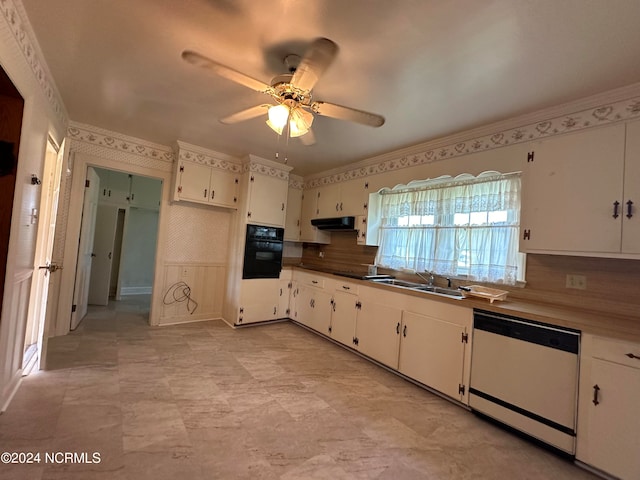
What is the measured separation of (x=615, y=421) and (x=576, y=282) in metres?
0.97

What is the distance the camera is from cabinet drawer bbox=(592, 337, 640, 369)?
1.58 m

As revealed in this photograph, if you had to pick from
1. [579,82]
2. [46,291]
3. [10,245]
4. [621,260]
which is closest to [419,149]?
[579,82]

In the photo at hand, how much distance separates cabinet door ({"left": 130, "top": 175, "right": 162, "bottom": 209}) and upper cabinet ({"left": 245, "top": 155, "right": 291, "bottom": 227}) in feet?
→ 8.80

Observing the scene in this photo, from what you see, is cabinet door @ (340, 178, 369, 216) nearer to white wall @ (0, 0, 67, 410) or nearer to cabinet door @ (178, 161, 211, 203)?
cabinet door @ (178, 161, 211, 203)

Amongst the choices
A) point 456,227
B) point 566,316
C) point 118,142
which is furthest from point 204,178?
point 566,316

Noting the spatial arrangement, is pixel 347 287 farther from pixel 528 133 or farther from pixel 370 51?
pixel 370 51

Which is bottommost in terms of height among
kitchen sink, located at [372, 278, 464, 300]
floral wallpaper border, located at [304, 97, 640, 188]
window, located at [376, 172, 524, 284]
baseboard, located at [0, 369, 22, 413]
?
baseboard, located at [0, 369, 22, 413]

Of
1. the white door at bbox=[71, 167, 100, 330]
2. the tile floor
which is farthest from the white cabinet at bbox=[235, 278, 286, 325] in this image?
the white door at bbox=[71, 167, 100, 330]

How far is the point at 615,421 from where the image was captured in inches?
63.9

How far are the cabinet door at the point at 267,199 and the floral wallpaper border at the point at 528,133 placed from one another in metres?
1.44

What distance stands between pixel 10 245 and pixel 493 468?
3.24m

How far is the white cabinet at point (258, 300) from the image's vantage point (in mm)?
4070

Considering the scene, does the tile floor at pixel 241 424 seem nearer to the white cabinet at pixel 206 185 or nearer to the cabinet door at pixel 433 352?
the cabinet door at pixel 433 352

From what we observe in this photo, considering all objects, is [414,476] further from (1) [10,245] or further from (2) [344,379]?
(1) [10,245]
